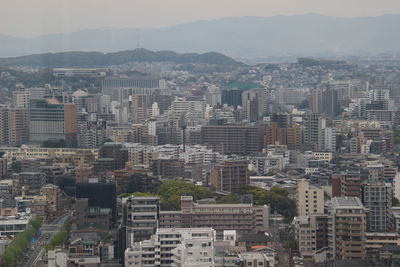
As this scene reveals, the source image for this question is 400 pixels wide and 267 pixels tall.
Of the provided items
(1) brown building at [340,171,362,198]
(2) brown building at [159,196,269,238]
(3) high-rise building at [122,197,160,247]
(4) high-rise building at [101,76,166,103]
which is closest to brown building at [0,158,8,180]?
(2) brown building at [159,196,269,238]

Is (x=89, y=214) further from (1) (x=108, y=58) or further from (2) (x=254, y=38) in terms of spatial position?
(2) (x=254, y=38)

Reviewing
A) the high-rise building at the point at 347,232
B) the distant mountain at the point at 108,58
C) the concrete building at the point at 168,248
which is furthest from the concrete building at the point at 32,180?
the distant mountain at the point at 108,58

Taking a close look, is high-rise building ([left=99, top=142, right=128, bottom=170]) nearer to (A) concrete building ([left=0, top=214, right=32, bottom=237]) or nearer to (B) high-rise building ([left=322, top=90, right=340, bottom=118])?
(A) concrete building ([left=0, top=214, right=32, bottom=237])

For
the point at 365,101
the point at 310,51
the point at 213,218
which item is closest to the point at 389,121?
the point at 365,101

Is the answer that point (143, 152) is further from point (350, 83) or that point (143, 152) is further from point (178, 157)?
point (350, 83)

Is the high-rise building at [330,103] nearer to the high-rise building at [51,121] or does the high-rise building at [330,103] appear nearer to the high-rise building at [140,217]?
the high-rise building at [51,121]
